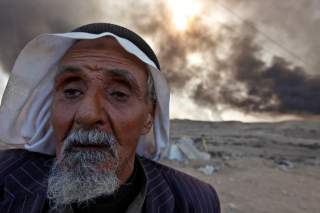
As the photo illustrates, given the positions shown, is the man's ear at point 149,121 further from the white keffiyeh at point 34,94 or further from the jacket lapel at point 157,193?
the jacket lapel at point 157,193

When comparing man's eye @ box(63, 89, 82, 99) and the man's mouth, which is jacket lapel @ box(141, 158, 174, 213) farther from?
man's eye @ box(63, 89, 82, 99)

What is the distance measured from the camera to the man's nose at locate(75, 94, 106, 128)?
2.22m

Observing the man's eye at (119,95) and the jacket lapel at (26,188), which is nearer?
the jacket lapel at (26,188)

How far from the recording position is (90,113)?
7.29 ft

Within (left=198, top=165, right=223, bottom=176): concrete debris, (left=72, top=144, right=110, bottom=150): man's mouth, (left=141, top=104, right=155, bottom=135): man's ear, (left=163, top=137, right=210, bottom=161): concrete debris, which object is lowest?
(left=198, top=165, right=223, bottom=176): concrete debris

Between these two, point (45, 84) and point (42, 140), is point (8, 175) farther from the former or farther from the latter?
point (45, 84)

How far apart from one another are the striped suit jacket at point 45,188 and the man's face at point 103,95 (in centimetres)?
23

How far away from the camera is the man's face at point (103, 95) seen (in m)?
2.29

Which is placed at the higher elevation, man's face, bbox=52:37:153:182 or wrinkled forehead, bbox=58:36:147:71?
wrinkled forehead, bbox=58:36:147:71

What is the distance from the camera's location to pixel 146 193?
2533mm

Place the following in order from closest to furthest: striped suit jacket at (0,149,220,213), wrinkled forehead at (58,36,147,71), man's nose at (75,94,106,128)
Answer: man's nose at (75,94,106,128) < striped suit jacket at (0,149,220,213) < wrinkled forehead at (58,36,147,71)

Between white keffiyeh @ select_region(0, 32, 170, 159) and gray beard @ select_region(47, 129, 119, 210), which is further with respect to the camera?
white keffiyeh @ select_region(0, 32, 170, 159)

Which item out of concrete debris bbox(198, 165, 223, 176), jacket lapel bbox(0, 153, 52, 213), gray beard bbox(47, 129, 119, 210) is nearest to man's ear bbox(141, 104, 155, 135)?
gray beard bbox(47, 129, 119, 210)

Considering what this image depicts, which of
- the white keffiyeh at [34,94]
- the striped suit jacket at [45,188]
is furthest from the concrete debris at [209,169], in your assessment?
the white keffiyeh at [34,94]
